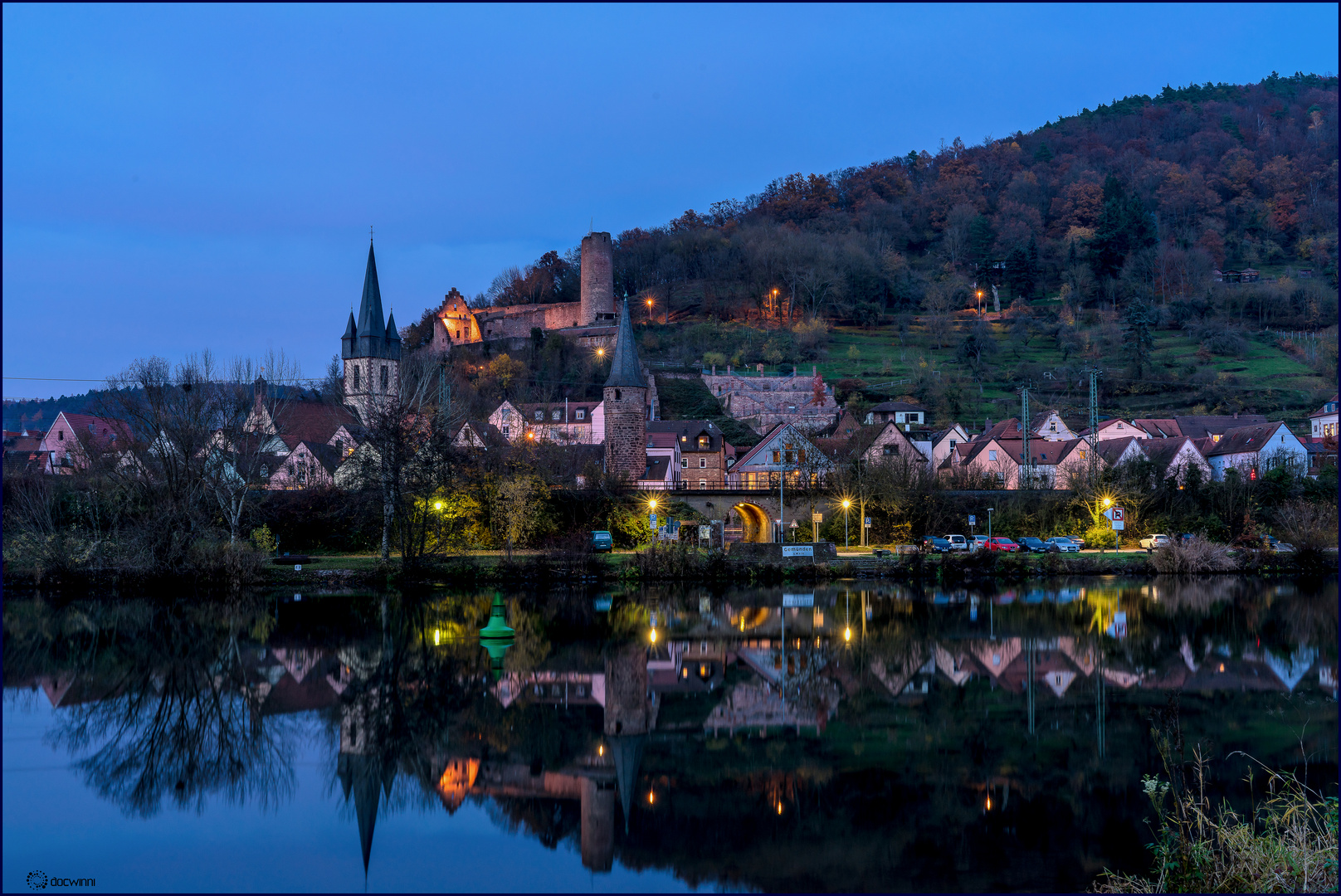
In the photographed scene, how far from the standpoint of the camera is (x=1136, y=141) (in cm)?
14412

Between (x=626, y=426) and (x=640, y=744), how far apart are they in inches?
1551

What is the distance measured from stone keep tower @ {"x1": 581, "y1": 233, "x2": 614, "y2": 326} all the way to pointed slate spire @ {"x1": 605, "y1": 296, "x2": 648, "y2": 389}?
153ft

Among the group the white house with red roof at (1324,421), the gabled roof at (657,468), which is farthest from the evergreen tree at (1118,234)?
the gabled roof at (657,468)

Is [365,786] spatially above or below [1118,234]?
below

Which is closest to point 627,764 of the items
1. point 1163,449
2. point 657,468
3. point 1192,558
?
point 1192,558

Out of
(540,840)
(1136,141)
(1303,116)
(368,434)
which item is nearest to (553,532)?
(368,434)

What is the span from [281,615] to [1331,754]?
25074 mm

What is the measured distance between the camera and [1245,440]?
60.8m

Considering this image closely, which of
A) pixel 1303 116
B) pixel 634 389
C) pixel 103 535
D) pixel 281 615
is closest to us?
pixel 281 615

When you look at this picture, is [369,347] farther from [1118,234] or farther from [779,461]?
[1118,234]

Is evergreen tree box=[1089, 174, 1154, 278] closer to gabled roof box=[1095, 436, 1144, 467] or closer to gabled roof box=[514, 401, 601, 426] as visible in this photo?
gabled roof box=[1095, 436, 1144, 467]

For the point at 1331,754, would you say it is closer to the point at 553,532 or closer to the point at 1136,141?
the point at 553,532

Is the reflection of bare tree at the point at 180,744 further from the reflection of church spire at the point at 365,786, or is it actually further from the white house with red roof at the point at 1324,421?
the white house with red roof at the point at 1324,421

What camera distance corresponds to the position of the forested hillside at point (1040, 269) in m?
85.8
